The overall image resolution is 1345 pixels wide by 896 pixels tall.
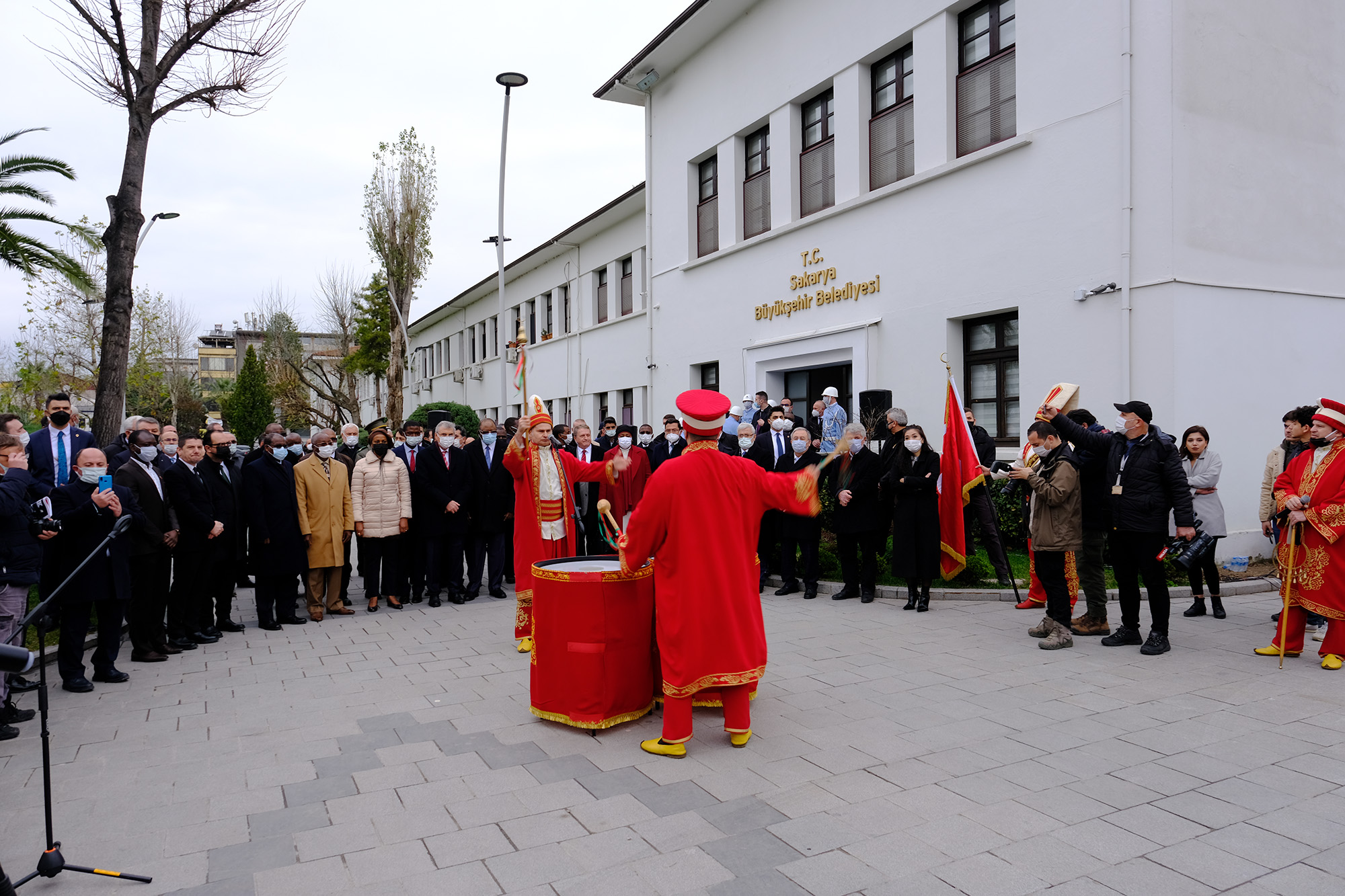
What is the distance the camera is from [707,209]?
18.9m

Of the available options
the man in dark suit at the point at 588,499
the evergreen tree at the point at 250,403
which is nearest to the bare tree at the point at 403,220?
the evergreen tree at the point at 250,403

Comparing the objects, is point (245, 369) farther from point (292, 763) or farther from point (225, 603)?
point (292, 763)

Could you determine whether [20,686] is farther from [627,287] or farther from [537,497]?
[627,287]

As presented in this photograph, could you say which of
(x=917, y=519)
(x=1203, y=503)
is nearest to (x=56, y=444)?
(x=917, y=519)

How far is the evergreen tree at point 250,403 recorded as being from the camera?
38562 mm

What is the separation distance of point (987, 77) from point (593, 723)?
10817 millimetres

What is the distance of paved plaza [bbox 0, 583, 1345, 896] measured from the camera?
351 cm

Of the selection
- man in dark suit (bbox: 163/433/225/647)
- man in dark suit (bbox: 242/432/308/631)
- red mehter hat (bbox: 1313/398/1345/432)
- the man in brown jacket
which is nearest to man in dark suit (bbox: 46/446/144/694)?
man in dark suit (bbox: 163/433/225/647)

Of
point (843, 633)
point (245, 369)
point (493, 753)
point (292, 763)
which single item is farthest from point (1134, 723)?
point (245, 369)

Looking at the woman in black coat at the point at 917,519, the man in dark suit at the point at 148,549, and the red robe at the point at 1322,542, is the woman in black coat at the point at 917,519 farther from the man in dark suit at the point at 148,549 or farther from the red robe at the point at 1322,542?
the man in dark suit at the point at 148,549

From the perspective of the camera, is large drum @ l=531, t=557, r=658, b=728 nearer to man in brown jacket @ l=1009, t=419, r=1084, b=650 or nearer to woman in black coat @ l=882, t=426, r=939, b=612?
man in brown jacket @ l=1009, t=419, r=1084, b=650

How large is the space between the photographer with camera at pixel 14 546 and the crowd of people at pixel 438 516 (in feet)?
0.04

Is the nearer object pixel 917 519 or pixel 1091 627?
pixel 1091 627

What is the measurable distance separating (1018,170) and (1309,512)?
6390 millimetres
